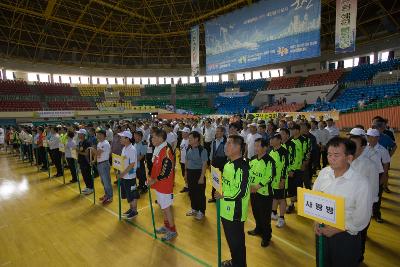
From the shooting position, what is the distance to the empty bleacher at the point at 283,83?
27.8 metres

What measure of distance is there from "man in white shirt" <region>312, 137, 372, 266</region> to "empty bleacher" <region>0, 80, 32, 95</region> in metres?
30.8

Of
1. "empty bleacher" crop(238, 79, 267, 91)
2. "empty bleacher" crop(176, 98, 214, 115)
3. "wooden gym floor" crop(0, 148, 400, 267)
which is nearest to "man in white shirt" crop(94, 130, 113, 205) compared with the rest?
"wooden gym floor" crop(0, 148, 400, 267)

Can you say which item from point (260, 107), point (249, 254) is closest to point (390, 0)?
point (260, 107)

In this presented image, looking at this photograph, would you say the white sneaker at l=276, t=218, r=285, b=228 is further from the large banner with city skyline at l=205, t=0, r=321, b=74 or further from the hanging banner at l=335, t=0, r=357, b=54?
the large banner with city skyline at l=205, t=0, r=321, b=74

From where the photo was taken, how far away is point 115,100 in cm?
3119

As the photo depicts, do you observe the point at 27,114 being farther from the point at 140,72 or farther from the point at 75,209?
the point at 75,209

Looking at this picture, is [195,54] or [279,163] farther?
[195,54]

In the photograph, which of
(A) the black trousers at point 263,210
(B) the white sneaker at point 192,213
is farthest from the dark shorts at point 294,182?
(B) the white sneaker at point 192,213

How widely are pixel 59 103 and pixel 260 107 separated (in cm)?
2298

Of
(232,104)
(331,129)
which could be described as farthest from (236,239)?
(232,104)

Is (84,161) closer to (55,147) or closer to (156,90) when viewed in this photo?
(55,147)

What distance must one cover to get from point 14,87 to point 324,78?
3239 cm

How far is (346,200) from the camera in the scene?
2.02 meters

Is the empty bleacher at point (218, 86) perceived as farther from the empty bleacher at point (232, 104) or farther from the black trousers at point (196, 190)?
the black trousers at point (196, 190)
